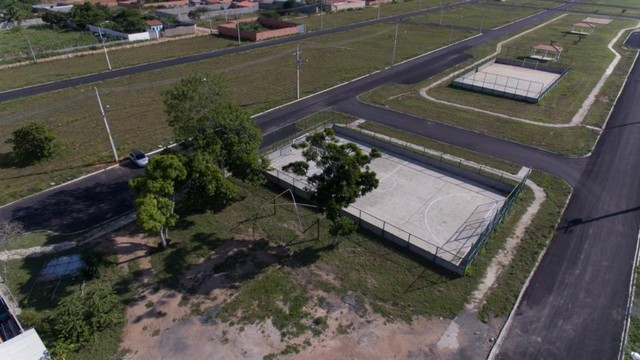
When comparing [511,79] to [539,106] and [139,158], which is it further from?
[139,158]

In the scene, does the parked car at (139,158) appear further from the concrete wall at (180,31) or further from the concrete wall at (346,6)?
the concrete wall at (346,6)

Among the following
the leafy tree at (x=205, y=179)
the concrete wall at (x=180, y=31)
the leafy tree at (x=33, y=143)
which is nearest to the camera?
the leafy tree at (x=205, y=179)

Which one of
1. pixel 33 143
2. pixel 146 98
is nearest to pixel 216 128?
pixel 33 143

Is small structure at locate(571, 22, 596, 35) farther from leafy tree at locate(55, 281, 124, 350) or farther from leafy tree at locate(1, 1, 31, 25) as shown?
leafy tree at locate(1, 1, 31, 25)

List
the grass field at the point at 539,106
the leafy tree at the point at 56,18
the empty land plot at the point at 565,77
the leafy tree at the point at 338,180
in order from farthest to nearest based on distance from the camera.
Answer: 1. the leafy tree at the point at 56,18
2. the empty land plot at the point at 565,77
3. the grass field at the point at 539,106
4. the leafy tree at the point at 338,180

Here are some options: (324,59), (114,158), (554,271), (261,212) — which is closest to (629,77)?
(324,59)

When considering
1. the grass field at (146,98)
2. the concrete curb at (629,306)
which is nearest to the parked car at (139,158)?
the grass field at (146,98)
